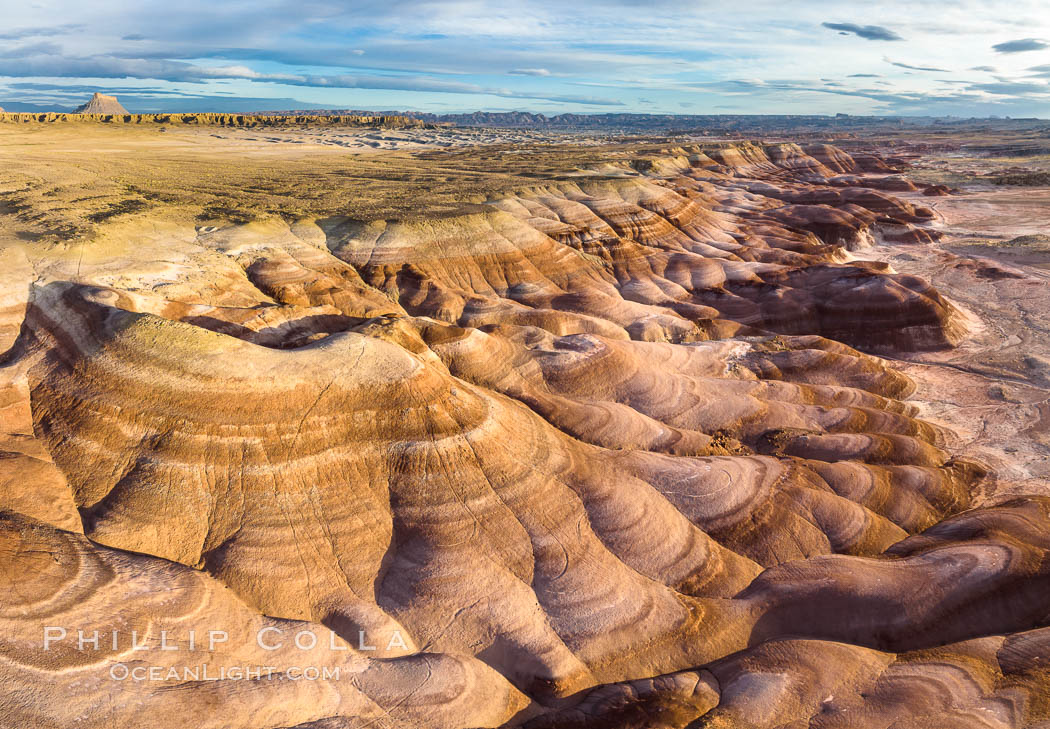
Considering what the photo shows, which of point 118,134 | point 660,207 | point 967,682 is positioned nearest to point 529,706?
point 967,682

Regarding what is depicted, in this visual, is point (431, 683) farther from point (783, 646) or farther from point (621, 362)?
point (621, 362)

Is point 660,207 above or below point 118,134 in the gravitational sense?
below

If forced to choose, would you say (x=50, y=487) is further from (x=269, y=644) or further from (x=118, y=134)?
(x=118, y=134)

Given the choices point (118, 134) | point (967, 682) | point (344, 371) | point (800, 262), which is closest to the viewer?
point (967, 682)

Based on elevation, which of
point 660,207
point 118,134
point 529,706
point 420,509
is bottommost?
point 529,706

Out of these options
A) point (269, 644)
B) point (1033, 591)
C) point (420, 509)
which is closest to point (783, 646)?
point (1033, 591)

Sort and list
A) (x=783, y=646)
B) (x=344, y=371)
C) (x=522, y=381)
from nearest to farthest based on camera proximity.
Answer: (x=783, y=646), (x=344, y=371), (x=522, y=381)

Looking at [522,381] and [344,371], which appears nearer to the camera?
[344,371]
